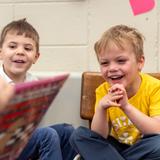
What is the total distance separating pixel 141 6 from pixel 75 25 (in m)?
0.30

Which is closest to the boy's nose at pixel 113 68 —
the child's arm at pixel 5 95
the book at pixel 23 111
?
the book at pixel 23 111

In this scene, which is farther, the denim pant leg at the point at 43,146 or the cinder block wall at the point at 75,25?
the cinder block wall at the point at 75,25

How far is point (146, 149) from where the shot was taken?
1.05 m

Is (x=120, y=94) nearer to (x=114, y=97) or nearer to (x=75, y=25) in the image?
(x=114, y=97)

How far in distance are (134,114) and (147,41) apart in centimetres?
58

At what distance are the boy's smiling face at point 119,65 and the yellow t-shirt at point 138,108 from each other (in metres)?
0.06

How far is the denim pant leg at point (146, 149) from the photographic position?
3.37 feet

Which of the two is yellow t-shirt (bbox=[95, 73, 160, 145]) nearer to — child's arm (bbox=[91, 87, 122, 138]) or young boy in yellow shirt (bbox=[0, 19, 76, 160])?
child's arm (bbox=[91, 87, 122, 138])

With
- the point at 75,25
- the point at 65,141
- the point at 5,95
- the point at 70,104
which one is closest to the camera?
the point at 5,95

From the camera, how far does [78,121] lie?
1.47 meters

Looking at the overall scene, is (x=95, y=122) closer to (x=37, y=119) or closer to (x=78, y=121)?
(x=78, y=121)

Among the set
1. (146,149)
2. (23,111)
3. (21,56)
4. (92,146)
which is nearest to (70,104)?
(21,56)

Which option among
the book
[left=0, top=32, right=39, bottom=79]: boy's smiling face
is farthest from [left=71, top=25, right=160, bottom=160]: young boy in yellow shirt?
the book

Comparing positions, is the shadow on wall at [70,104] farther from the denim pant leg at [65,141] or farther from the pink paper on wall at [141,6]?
the pink paper on wall at [141,6]
